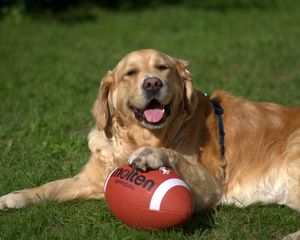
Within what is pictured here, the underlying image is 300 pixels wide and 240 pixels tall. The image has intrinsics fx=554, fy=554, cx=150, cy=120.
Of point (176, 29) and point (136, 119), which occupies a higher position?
point (136, 119)

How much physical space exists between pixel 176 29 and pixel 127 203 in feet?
36.1

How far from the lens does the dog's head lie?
474 cm

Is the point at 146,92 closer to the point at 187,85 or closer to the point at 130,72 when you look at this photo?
the point at 130,72

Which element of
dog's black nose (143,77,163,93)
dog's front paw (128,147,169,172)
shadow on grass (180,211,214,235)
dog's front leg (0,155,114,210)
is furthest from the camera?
dog's front leg (0,155,114,210)

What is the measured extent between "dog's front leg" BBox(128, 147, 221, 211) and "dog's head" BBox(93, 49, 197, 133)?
1.20ft

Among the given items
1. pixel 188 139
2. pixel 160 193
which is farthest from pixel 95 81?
pixel 160 193

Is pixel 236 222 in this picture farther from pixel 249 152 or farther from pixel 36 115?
pixel 36 115

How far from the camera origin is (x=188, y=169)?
4.71 m

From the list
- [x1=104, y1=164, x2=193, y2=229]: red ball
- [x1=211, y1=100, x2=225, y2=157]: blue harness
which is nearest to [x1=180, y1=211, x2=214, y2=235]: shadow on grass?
[x1=104, y1=164, x2=193, y2=229]: red ball

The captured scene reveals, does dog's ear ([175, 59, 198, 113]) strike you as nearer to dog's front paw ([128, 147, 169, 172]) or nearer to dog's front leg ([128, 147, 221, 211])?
dog's front leg ([128, 147, 221, 211])

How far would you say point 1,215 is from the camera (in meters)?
4.66

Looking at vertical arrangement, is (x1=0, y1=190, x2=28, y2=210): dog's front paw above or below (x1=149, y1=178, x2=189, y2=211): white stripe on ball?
below

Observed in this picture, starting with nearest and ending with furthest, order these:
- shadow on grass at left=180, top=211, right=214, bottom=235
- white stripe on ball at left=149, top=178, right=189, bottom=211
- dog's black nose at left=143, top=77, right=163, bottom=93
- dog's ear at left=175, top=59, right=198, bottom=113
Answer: white stripe on ball at left=149, top=178, right=189, bottom=211 < shadow on grass at left=180, top=211, right=214, bottom=235 < dog's black nose at left=143, top=77, right=163, bottom=93 < dog's ear at left=175, top=59, right=198, bottom=113

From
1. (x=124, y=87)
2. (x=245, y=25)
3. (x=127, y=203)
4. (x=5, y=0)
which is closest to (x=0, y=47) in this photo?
(x=5, y=0)
